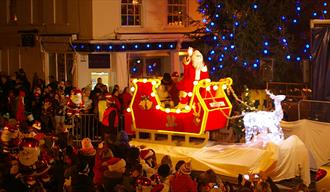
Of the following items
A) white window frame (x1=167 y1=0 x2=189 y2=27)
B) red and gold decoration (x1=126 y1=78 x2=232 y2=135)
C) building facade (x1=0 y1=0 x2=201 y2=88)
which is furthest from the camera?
white window frame (x1=167 y1=0 x2=189 y2=27)

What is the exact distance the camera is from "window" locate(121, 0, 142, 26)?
92.7 feet

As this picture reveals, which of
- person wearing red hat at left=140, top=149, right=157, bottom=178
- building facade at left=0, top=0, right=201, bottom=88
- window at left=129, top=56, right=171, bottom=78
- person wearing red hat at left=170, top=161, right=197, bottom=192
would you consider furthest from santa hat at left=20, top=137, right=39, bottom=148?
window at left=129, top=56, right=171, bottom=78

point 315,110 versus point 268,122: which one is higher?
point 315,110

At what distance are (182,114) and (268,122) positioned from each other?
2.27 metres

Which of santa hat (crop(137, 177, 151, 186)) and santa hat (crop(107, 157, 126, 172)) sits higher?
santa hat (crop(107, 157, 126, 172))

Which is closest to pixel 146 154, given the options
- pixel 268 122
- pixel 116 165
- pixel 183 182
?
pixel 116 165

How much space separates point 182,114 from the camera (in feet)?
55.3

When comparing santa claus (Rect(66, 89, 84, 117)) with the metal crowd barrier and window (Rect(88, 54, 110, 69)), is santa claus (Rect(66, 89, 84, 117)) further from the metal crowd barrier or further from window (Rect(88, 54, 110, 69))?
window (Rect(88, 54, 110, 69))

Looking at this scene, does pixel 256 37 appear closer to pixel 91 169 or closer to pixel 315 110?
pixel 315 110

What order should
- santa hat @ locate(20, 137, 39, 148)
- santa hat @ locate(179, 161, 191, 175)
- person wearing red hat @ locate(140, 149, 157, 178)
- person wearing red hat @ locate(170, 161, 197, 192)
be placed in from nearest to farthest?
person wearing red hat @ locate(170, 161, 197, 192) → santa hat @ locate(179, 161, 191, 175) → santa hat @ locate(20, 137, 39, 148) → person wearing red hat @ locate(140, 149, 157, 178)

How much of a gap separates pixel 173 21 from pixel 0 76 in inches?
311

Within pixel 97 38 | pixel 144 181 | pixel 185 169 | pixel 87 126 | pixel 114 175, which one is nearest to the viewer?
pixel 185 169

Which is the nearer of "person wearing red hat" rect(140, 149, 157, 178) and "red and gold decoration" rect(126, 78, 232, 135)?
"person wearing red hat" rect(140, 149, 157, 178)

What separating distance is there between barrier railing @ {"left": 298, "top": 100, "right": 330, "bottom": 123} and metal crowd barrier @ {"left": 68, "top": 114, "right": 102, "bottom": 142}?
20.9ft
